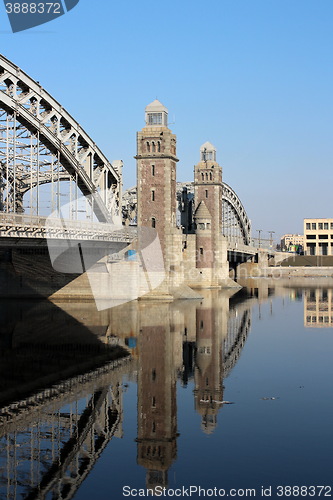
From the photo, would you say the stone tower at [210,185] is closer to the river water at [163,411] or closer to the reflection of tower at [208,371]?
the reflection of tower at [208,371]

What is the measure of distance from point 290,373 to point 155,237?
143ft

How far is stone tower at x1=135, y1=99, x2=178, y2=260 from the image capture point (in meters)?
80.1

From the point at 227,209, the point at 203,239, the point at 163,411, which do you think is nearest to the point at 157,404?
the point at 163,411

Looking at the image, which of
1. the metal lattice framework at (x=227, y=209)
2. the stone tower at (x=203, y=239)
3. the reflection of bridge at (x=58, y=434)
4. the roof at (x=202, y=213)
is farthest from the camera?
the metal lattice framework at (x=227, y=209)

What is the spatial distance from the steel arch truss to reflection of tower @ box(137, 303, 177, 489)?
99.2 meters

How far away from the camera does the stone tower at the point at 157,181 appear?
80.1 meters

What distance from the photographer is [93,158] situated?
77.6 meters

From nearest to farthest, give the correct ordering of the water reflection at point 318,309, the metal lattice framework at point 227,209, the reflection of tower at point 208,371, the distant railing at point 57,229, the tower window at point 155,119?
the reflection of tower at point 208,371, the distant railing at point 57,229, the water reflection at point 318,309, the tower window at point 155,119, the metal lattice framework at point 227,209

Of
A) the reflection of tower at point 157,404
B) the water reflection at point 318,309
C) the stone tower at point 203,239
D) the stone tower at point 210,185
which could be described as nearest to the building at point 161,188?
the water reflection at point 318,309

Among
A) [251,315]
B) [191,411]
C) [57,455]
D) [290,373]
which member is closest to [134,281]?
[251,315]

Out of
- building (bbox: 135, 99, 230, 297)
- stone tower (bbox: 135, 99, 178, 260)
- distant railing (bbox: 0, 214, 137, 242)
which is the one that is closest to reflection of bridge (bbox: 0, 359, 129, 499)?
distant railing (bbox: 0, 214, 137, 242)

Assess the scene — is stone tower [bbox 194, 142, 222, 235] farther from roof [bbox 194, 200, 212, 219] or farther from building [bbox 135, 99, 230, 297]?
building [bbox 135, 99, 230, 297]

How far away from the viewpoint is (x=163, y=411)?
1184 inches

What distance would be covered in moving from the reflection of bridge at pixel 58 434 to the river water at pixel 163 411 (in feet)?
0.15
